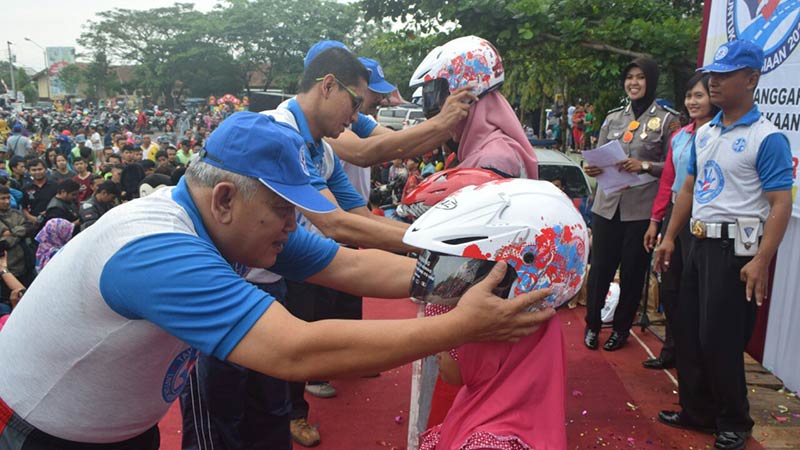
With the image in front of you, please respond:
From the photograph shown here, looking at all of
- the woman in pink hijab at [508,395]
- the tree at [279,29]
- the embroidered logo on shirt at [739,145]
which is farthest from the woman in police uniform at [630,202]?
the tree at [279,29]

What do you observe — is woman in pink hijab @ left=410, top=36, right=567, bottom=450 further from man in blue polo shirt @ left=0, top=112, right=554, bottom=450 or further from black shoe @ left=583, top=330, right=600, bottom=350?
black shoe @ left=583, top=330, right=600, bottom=350

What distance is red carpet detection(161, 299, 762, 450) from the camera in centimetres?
380

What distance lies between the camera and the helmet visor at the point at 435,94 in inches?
114

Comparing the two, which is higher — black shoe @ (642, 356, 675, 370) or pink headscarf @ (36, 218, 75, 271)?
pink headscarf @ (36, 218, 75, 271)

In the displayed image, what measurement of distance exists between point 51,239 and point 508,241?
565 centimetres

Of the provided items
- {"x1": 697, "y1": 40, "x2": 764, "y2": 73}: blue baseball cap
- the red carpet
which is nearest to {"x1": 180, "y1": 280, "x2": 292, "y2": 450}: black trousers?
the red carpet

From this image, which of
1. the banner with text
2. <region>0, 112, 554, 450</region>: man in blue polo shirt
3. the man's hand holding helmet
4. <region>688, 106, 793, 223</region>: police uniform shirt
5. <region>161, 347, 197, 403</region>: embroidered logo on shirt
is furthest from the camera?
the banner with text

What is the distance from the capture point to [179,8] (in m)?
52.0

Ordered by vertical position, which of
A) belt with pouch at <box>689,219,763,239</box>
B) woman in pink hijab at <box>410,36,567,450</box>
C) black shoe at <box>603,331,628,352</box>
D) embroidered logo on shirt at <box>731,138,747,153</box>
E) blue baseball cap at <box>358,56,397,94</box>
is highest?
blue baseball cap at <box>358,56,397,94</box>

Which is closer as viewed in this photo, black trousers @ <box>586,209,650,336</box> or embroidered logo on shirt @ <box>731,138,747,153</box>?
embroidered logo on shirt @ <box>731,138,747,153</box>

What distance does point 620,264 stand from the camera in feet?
16.9

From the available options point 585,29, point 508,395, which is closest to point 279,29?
point 585,29

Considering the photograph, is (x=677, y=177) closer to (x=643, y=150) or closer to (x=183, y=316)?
(x=643, y=150)

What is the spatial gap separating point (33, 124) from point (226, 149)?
138 feet
